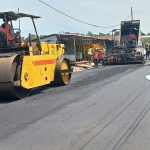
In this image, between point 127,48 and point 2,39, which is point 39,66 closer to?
point 2,39

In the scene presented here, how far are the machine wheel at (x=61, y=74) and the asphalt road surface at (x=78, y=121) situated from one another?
2.02 metres

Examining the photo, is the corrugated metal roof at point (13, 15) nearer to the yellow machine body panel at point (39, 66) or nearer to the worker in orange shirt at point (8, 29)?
the worker in orange shirt at point (8, 29)

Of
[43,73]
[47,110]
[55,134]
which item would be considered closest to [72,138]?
[55,134]

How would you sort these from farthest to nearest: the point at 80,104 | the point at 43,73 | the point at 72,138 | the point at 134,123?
the point at 43,73 < the point at 80,104 < the point at 134,123 < the point at 72,138

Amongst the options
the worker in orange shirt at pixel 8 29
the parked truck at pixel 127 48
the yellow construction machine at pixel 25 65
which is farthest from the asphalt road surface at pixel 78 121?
the parked truck at pixel 127 48

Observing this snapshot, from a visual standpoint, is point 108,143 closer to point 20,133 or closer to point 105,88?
point 20,133

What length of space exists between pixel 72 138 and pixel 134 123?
1505mm

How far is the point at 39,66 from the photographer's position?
37.2ft

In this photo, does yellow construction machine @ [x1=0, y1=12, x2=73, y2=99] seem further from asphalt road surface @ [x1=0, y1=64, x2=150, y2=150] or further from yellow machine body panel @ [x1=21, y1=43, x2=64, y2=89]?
asphalt road surface @ [x1=0, y1=64, x2=150, y2=150]

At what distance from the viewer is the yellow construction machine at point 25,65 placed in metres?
10.0

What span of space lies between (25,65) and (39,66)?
0.86 meters

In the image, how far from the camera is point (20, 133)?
20.9 feet

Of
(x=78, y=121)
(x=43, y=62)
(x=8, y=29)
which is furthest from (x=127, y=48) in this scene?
(x=78, y=121)

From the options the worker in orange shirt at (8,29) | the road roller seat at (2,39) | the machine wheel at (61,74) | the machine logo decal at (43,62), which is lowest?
the machine wheel at (61,74)
